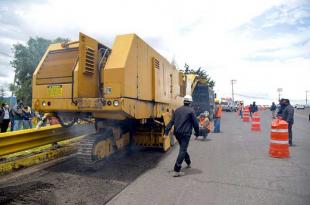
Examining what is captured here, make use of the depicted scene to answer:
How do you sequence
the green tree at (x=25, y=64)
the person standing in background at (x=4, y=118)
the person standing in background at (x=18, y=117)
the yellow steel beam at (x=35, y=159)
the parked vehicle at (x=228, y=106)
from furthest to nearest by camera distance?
the parked vehicle at (x=228, y=106) → the green tree at (x=25, y=64) → the person standing in background at (x=18, y=117) → the person standing in background at (x=4, y=118) → the yellow steel beam at (x=35, y=159)

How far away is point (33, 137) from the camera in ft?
21.4

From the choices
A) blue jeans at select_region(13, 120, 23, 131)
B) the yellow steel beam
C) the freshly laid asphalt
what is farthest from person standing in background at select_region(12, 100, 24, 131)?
the freshly laid asphalt

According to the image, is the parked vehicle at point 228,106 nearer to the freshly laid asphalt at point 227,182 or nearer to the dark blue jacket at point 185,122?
the freshly laid asphalt at point 227,182

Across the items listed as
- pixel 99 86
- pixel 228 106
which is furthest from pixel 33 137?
pixel 228 106

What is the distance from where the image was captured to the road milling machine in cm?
584

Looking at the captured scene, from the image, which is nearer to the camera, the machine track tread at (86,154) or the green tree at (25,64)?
the machine track tread at (86,154)

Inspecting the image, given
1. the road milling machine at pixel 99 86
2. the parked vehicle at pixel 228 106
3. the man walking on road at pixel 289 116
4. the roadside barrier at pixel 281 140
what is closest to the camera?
the road milling machine at pixel 99 86

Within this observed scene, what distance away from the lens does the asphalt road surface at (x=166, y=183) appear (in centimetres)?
443

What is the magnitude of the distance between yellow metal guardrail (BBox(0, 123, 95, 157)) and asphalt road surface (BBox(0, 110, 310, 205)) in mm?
716

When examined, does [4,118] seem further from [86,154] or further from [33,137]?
[86,154]

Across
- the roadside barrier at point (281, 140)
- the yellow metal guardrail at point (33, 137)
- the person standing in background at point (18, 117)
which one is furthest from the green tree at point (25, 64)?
the roadside barrier at point (281, 140)

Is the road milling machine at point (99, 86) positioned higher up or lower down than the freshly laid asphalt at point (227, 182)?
higher up

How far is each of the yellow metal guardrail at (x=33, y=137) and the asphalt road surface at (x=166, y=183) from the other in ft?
2.35

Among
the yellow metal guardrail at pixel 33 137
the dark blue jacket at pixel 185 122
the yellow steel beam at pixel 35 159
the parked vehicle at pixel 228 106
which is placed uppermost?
the parked vehicle at pixel 228 106
